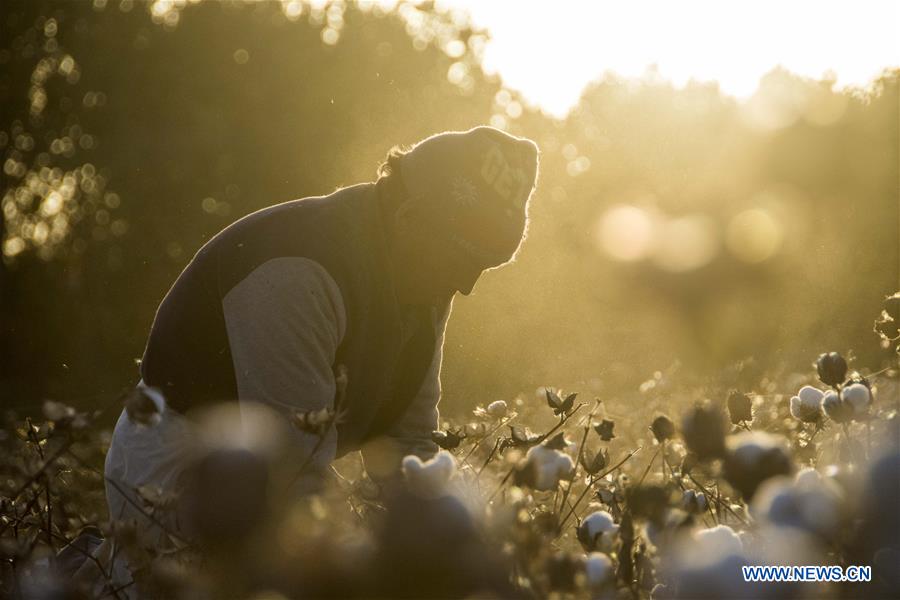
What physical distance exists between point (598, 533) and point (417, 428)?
Answer: 230 centimetres

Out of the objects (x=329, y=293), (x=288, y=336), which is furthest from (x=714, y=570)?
(x=329, y=293)

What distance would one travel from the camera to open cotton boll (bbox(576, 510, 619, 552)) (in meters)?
1.61

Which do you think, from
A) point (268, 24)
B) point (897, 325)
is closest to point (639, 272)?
point (268, 24)

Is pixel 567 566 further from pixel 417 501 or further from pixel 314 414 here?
pixel 314 414

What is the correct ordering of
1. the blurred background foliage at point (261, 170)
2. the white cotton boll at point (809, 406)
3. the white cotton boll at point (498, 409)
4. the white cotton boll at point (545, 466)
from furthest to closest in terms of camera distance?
1. the blurred background foliage at point (261, 170)
2. the white cotton boll at point (498, 409)
3. the white cotton boll at point (809, 406)
4. the white cotton boll at point (545, 466)

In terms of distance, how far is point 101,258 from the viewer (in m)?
24.2

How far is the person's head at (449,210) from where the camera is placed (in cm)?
317

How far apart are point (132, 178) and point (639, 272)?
41.5 ft

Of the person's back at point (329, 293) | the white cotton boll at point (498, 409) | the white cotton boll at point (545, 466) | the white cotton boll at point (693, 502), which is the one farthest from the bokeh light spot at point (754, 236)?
the white cotton boll at point (545, 466)

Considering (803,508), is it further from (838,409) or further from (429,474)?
(838,409)

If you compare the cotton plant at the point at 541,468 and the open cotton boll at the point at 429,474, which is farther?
the cotton plant at the point at 541,468

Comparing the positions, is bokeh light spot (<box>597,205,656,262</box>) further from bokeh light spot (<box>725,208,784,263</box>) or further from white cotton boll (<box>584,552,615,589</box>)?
white cotton boll (<box>584,552,615,589</box>)

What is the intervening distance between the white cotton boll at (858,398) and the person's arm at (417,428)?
1910mm

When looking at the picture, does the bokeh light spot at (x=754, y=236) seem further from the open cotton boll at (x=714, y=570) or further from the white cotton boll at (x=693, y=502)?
the open cotton boll at (x=714, y=570)
